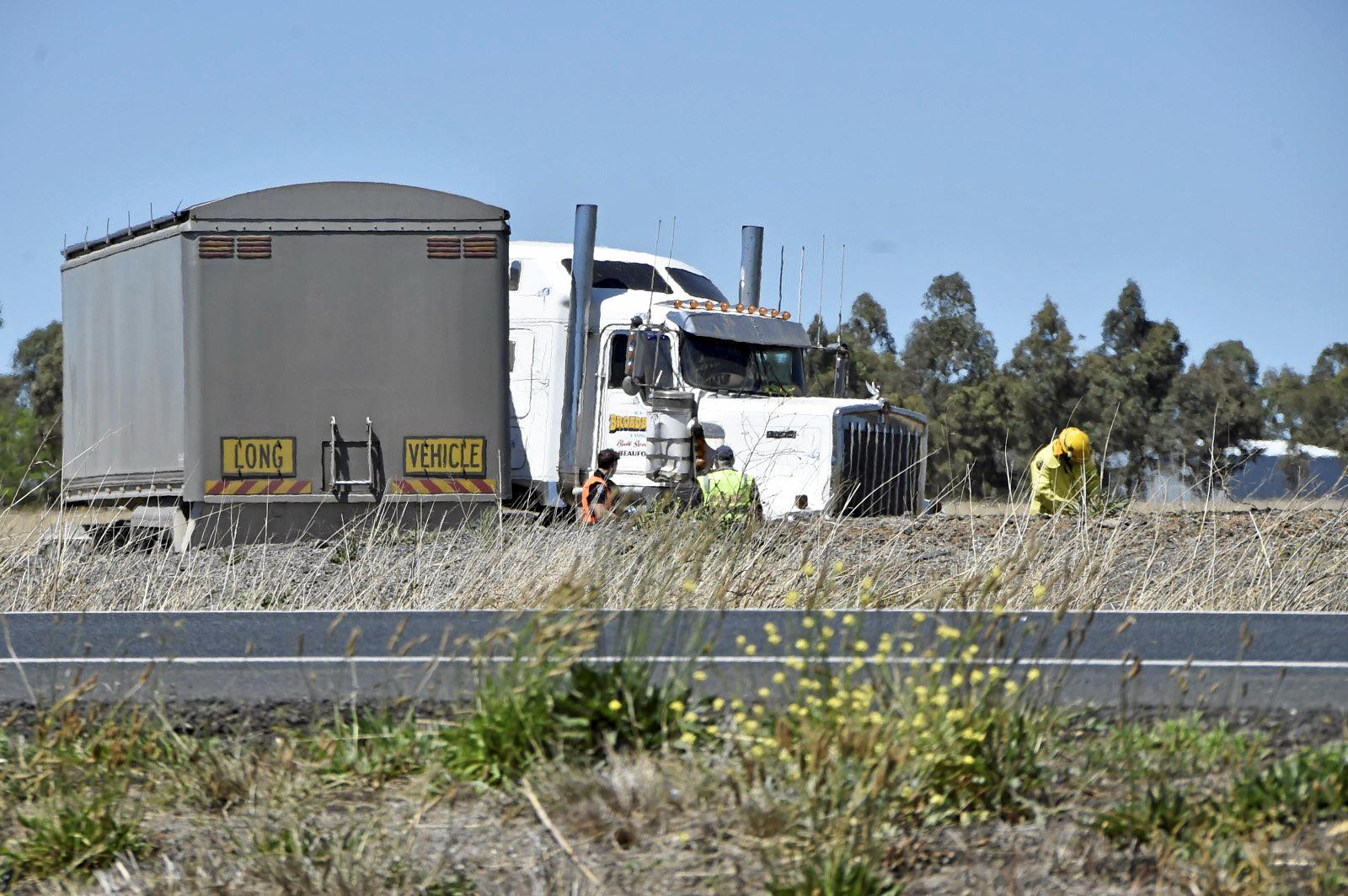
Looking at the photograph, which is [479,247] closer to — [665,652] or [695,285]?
[695,285]

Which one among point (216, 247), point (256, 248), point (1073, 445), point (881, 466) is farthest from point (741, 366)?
point (216, 247)

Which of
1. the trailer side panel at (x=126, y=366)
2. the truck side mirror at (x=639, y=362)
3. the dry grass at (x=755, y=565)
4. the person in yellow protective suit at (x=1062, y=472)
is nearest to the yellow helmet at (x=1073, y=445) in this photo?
the person in yellow protective suit at (x=1062, y=472)

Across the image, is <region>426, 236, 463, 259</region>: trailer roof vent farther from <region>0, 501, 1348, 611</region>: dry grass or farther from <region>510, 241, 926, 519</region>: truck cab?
<region>0, 501, 1348, 611</region>: dry grass

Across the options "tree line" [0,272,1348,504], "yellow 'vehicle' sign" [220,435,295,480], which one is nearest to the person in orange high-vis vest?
"yellow 'vehicle' sign" [220,435,295,480]

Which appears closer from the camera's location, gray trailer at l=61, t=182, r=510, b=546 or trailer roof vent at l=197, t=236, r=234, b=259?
gray trailer at l=61, t=182, r=510, b=546

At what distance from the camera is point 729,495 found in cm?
1288

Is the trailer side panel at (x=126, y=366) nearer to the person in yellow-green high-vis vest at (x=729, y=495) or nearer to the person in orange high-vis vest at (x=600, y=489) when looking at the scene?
the person in orange high-vis vest at (x=600, y=489)

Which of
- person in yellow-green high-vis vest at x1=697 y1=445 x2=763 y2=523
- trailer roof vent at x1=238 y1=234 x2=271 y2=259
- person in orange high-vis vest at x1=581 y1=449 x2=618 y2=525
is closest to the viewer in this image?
person in yellow-green high-vis vest at x1=697 y1=445 x2=763 y2=523

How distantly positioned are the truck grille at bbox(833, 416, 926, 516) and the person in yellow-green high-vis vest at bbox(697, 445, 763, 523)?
1705mm

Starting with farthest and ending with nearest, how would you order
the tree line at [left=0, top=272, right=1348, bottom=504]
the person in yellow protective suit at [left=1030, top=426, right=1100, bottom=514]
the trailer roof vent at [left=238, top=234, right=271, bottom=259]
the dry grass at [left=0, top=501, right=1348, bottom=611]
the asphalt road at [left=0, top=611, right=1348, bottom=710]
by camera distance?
the tree line at [left=0, top=272, right=1348, bottom=504] < the trailer roof vent at [left=238, top=234, right=271, bottom=259] < the person in yellow protective suit at [left=1030, top=426, right=1100, bottom=514] < the dry grass at [left=0, top=501, right=1348, bottom=611] < the asphalt road at [left=0, top=611, right=1348, bottom=710]

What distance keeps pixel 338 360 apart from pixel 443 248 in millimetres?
1379

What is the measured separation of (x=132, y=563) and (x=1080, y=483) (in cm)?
728

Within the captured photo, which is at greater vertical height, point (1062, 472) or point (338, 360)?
point (338, 360)

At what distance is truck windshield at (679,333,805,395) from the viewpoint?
15.9 metres
